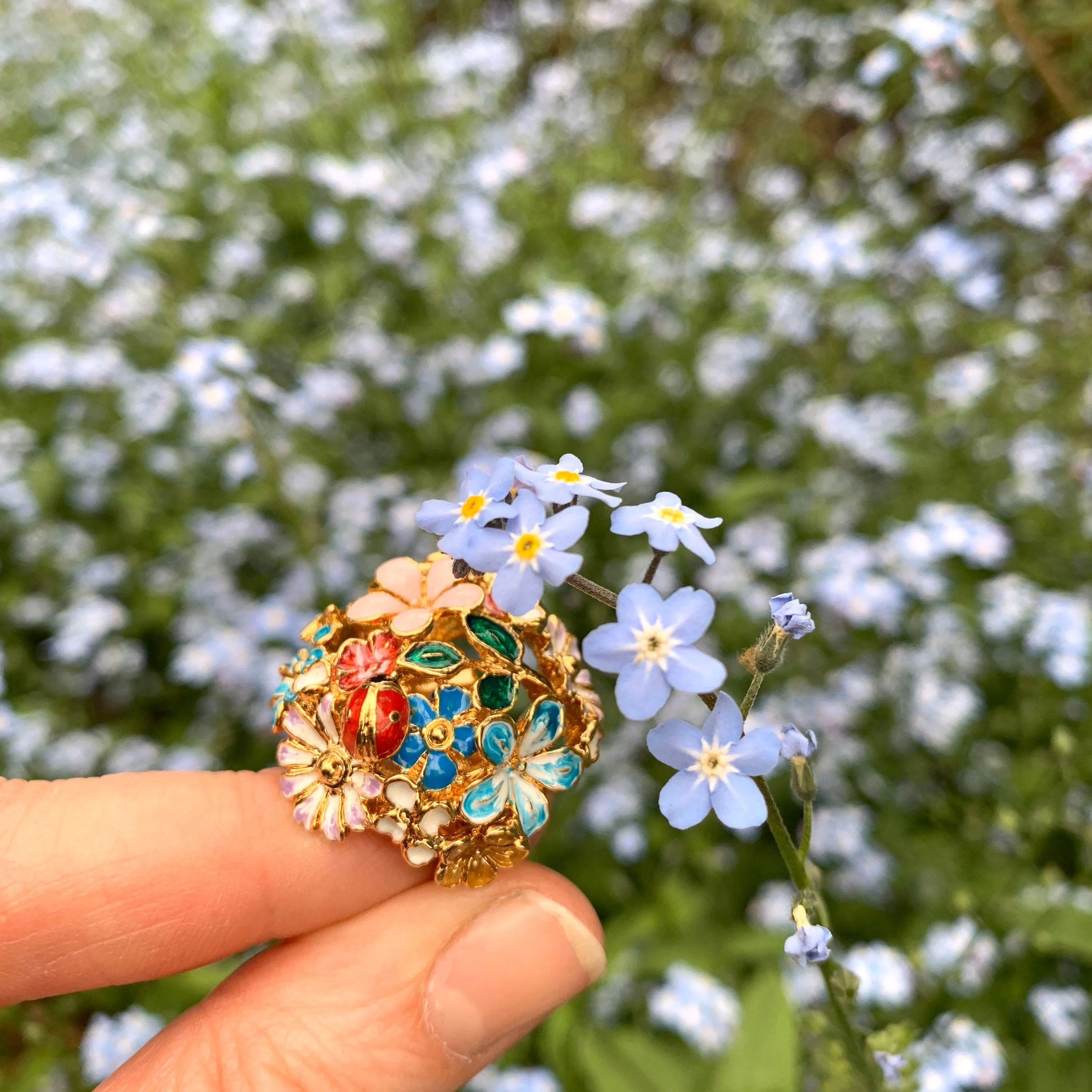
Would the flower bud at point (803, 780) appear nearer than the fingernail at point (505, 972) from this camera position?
Yes

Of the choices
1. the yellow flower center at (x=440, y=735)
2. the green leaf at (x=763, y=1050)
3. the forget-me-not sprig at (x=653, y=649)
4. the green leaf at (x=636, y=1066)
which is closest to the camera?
the forget-me-not sprig at (x=653, y=649)

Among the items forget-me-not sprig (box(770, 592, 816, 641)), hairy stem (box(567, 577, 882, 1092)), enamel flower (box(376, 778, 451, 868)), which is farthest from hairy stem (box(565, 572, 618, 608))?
enamel flower (box(376, 778, 451, 868))

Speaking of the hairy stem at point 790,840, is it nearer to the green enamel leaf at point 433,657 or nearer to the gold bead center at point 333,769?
the green enamel leaf at point 433,657

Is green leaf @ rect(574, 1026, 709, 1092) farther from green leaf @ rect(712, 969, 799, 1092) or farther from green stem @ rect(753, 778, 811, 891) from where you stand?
green stem @ rect(753, 778, 811, 891)

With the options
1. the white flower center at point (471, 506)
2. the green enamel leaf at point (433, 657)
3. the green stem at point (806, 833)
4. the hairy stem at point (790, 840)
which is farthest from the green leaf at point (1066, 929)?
the white flower center at point (471, 506)

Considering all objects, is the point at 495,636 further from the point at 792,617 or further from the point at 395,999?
the point at 395,999

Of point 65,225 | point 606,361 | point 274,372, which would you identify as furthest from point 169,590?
point 606,361
